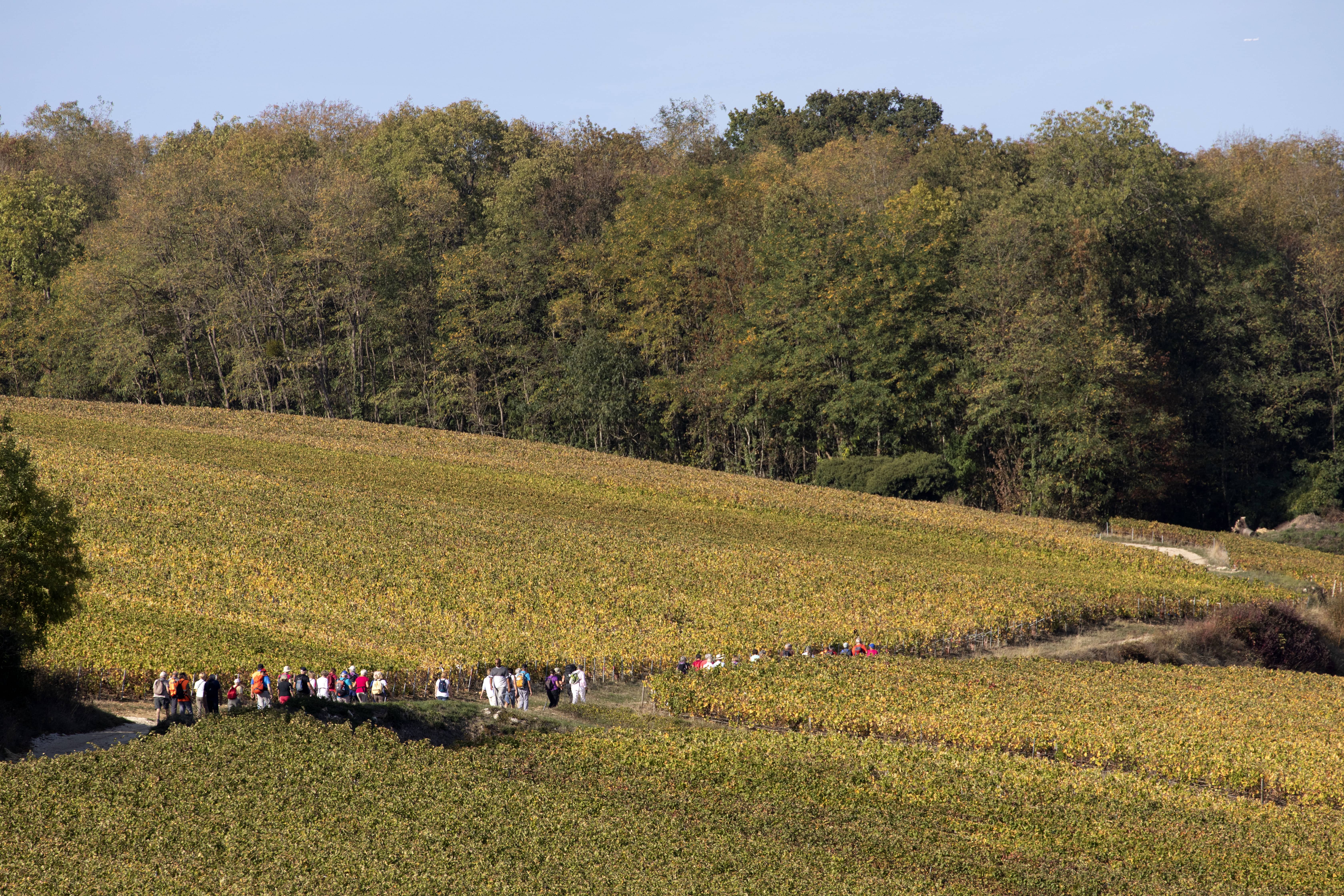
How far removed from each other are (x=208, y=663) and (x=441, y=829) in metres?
15.5

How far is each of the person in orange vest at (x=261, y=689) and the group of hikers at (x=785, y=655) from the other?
12696 mm

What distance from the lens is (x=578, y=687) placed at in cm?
3503

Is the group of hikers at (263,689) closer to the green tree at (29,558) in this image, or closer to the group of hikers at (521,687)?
the group of hikers at (521,687)

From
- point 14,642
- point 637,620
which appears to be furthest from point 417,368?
point 14,642

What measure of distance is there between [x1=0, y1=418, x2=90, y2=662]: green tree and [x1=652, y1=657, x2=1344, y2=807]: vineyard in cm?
1660

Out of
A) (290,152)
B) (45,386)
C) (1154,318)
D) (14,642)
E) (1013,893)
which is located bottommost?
(1013,893)

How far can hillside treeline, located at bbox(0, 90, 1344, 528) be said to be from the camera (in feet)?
261

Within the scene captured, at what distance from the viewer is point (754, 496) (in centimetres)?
7025

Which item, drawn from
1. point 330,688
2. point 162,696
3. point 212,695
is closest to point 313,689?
point 330,688

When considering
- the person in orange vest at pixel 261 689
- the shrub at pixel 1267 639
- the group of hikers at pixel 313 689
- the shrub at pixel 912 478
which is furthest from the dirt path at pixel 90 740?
the shrub at pixel 912 478

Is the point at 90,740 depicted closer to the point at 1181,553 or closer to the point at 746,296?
the point at 1181,553

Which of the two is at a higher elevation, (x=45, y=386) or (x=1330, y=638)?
(x=45, y=386)

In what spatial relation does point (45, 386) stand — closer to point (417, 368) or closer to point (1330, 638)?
point (417, 368)

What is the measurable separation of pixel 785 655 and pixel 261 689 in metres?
17.3
